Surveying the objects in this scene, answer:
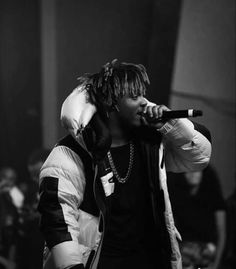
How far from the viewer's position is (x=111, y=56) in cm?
316

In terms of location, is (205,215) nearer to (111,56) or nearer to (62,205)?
(111,56)

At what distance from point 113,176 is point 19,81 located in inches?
77.9

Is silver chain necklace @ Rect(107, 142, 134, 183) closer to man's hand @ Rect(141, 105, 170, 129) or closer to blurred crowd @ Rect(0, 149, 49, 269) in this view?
man's hand @ Rect(141, 105, 170, 129)

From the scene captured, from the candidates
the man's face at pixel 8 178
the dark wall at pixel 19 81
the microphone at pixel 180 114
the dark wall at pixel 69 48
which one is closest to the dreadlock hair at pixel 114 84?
the microphone at pixel 180 114

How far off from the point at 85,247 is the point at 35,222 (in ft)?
3.46

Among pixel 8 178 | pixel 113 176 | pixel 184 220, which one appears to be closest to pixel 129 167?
pixel 113 176

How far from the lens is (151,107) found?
1.49 m

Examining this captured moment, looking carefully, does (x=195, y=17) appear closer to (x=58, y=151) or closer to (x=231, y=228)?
(x=231, y=228)

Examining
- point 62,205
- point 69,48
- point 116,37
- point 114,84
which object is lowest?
point 62,205

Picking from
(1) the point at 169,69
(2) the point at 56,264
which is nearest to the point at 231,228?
(1) the point at 169,69

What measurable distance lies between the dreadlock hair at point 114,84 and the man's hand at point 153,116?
0.07 m

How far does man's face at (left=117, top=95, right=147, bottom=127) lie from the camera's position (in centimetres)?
153

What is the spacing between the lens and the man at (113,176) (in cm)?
150

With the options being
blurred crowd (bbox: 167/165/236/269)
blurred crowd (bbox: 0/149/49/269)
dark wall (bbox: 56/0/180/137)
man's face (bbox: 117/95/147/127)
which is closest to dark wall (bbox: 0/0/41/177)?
dark wall (bbox: 56/0/180/137)
